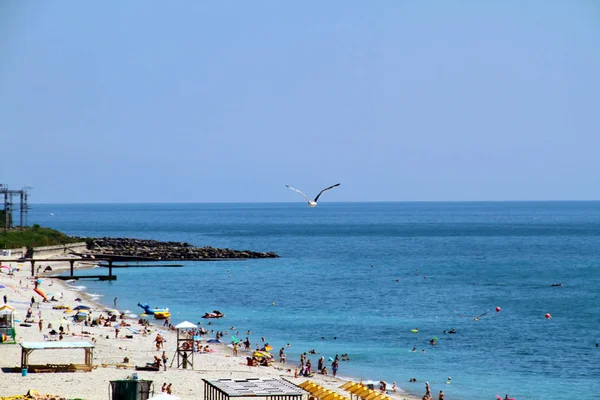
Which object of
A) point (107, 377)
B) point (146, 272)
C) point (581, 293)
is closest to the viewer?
point (107, 377)

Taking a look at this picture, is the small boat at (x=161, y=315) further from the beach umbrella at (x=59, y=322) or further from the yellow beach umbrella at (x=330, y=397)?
the yellow beach umbrella at (x=330, y=397)

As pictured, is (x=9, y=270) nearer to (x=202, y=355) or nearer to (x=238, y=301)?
(x=238, y=301)

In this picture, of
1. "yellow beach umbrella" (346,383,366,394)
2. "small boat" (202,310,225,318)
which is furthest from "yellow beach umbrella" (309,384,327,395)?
"small boat" (202,310,225,318)

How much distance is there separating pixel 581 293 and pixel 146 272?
1884 inches

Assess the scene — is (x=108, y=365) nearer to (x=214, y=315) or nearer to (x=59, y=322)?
(x=59, y=322)

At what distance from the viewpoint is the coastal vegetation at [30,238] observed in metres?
91.8

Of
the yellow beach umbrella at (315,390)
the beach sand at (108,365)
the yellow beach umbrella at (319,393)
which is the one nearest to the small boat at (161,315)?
the beach sand at (108,365)

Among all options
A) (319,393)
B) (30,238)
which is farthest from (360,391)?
(30,238)

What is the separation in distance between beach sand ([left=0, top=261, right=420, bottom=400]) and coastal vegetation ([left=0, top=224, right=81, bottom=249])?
35.6 metres

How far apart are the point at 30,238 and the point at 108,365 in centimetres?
6680

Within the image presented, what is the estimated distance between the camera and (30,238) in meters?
97.8

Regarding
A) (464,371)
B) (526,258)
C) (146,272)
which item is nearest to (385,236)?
(526,258)

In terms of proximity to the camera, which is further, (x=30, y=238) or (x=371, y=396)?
(x=30, y=238)

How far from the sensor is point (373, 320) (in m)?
57.7
